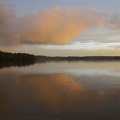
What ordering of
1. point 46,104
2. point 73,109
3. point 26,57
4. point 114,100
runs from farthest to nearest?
point 26,57 < point 114,100 < point 46,104 < point 73,109

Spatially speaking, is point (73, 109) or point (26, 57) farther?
point (26, 57)

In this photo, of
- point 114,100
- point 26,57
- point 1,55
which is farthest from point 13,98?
point 26,57

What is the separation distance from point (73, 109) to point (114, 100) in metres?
3.38

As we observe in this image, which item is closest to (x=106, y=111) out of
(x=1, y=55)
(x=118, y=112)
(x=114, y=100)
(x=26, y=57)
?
(x=118, y=112)

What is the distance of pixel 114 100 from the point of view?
48.0ft

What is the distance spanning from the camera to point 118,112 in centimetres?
1171

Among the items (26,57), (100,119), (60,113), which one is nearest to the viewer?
(100,119)

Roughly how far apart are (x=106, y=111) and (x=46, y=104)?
3.35 metres

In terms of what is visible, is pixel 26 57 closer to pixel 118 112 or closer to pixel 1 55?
pixel 1 55

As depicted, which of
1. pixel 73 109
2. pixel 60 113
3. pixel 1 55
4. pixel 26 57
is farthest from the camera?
pixel 26 57

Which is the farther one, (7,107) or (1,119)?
(7,107)

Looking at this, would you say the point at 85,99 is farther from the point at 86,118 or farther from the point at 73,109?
the point at 86,118

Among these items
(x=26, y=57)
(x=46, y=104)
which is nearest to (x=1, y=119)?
(x=46, y=104)

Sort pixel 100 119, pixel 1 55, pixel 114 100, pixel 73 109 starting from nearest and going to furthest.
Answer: pixel 100 119, pixel 73 109, pixel 114 100, pixel 1 55
